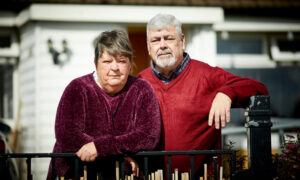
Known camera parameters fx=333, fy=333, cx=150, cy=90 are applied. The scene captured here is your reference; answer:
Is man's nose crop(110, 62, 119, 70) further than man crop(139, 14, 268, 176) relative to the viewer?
No

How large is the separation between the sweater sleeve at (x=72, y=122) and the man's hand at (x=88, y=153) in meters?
0.06

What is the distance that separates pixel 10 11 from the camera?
252 inches

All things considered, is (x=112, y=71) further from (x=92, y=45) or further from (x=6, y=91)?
(x=6, y=91)

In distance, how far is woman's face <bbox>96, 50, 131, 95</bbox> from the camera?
82.4 inches

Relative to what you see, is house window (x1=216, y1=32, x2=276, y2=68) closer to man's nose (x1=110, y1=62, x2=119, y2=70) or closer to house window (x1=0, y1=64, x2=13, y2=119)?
house window (x1=0, y1=64, x2=13, y2=119)

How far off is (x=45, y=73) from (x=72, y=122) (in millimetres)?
4255

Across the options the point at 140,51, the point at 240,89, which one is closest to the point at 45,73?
Answer: the point at 140,51

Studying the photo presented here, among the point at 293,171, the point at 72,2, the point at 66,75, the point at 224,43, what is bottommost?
the point at 293,171

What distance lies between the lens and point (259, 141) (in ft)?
6.75

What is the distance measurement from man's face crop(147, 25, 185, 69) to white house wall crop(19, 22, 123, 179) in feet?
12.2

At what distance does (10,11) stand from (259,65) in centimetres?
509

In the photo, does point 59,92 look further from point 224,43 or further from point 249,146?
point 249,146

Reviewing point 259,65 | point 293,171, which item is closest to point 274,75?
point 259,65

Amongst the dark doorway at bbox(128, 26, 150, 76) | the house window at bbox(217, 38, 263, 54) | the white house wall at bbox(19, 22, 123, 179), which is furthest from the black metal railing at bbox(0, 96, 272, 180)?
the dark doorway at bbox(128, 26, 150, 76)
